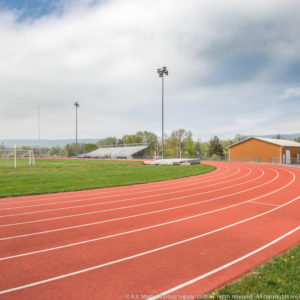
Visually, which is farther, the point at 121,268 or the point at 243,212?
the point at 243,212

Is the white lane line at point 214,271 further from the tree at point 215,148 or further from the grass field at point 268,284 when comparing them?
the tree at point 215,148

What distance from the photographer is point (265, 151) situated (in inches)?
1550

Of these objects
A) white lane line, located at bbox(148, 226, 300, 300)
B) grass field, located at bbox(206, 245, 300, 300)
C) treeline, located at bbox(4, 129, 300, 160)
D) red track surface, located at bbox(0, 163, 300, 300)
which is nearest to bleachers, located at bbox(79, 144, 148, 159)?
treeline, located at bbox(4, 129, 300, 160)

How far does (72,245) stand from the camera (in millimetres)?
5797

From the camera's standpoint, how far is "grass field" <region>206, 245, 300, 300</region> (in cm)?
363

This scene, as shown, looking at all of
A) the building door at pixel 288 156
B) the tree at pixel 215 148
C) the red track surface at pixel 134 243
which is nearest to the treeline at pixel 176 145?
the tree at pixel 215 148

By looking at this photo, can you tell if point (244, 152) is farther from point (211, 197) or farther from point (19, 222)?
point (19, 222)

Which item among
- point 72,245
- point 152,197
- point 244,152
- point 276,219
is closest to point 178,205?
point 152,197

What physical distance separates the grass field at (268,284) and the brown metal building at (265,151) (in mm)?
36350

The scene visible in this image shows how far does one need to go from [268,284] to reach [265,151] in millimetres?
39083

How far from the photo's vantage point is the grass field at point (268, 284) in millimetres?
3633

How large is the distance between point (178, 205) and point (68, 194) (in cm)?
586

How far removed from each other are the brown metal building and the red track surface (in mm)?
29321

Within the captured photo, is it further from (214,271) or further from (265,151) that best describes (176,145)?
(214,271)
